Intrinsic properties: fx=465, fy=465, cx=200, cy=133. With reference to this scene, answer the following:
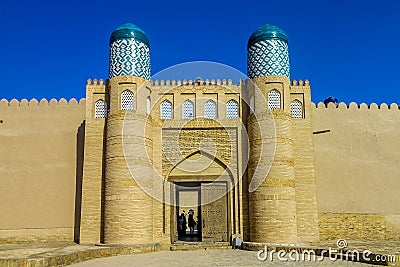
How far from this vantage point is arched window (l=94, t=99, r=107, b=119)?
1248cm

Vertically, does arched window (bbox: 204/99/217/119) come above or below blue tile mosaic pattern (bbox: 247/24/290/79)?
below

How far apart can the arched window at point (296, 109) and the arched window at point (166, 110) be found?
3.36 metres

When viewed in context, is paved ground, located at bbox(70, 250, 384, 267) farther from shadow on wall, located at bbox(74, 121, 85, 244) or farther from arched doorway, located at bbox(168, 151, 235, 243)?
shadow on wall, located at bbox(74, 121, 85, 244)

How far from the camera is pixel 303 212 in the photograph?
12.1 m

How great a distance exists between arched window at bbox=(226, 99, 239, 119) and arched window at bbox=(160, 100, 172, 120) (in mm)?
1610

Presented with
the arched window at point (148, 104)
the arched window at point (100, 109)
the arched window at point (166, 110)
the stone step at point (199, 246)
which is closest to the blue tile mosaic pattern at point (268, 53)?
the arched window at point (166, 110)

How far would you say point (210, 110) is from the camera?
13.0 meters

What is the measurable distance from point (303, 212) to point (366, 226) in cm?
199

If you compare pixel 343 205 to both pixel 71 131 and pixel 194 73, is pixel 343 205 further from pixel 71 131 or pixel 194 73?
pixel 71 131

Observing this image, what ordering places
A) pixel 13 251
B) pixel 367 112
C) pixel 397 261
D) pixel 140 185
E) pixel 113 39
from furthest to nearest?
pixel 367 112
pixel 113 39
pixel 140 185
pixel 13 251
pixel 397 261

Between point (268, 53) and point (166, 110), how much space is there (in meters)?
3.19

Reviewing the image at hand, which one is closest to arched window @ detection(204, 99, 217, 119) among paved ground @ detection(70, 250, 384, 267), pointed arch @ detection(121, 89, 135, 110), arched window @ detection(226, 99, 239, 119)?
arched window @ detection(226, 99, 239, 119)

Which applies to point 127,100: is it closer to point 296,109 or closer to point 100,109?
point 100,109

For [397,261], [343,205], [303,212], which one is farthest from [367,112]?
[397,261]
